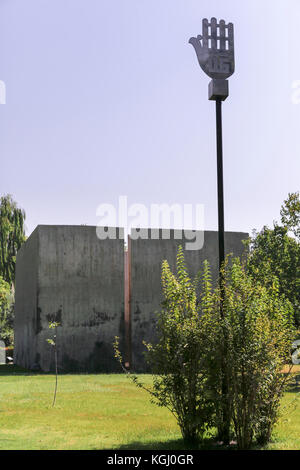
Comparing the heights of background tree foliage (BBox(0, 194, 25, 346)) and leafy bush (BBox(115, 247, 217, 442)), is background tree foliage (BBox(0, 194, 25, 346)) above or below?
above

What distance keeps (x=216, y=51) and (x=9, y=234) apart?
33558mm

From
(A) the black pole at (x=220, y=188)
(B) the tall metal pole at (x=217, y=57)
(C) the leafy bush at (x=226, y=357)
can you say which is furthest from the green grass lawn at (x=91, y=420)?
(B) the tall metal pole at (x=217, y=57)

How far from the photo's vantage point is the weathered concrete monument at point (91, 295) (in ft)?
84.3

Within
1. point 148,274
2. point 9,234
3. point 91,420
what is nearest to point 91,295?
point 148,274

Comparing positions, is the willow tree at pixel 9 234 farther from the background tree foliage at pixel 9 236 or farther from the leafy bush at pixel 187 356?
the leafy bush at pixel 187 356

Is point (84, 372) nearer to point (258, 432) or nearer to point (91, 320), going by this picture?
point (91, 320)

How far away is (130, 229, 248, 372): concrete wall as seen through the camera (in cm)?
2634

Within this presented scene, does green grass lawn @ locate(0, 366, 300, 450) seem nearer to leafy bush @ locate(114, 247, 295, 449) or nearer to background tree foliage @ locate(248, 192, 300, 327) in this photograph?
leafy bush @ locate(114, 247, 295, 449)

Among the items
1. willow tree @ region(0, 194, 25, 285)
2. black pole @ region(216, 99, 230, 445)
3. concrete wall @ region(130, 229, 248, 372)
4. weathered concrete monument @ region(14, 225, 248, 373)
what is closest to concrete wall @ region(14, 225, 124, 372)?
weathered concrete monument @ region(14, 225, 248, 373)

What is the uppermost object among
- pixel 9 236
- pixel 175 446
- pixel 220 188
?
pixel 9 236

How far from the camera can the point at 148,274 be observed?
26984 mm

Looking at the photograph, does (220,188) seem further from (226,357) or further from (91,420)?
(91,420)

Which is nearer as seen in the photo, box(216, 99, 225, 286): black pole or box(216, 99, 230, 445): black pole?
box(216, 99, 230, 445): black pole

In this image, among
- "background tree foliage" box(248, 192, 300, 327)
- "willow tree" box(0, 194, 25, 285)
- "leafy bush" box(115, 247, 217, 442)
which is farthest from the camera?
"willow tree" box(0, 194, 25, 285)
